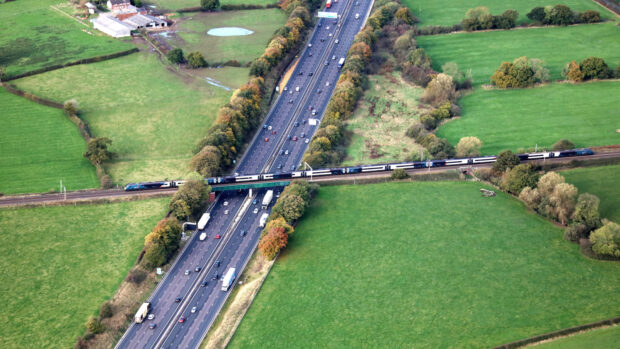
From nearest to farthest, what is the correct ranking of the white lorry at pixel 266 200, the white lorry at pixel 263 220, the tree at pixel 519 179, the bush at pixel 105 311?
the bush at pixel 105 311
the white lorry at pixel 263 220
the tree at pixel 519 179
the white lorry at pixel 266 200

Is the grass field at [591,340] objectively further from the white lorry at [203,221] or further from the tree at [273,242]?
the white lorry at [203,221]

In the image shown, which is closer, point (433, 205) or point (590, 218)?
point (590, 218)

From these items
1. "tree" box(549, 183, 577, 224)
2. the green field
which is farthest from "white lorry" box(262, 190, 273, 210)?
the green field

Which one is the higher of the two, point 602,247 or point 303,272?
point 602,247

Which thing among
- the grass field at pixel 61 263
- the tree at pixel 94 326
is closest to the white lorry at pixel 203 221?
the grass field at pixel 61 263

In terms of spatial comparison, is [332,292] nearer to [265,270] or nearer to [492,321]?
[265,270]

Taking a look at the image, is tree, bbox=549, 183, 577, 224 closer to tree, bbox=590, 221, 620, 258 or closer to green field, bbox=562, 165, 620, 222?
green field, bbox=562, 165, 620, 222

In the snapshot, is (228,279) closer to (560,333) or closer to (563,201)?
(560,333)

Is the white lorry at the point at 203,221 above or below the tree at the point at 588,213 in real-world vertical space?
below

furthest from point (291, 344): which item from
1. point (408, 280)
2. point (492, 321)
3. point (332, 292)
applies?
point (492, 321)
